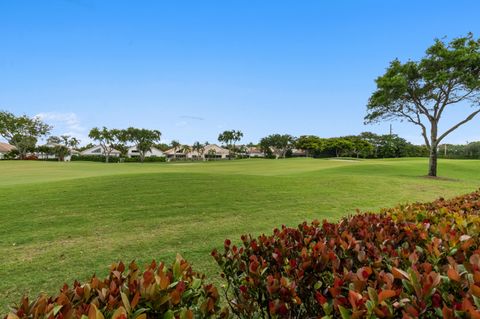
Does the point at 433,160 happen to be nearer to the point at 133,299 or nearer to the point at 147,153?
the point at 133,299

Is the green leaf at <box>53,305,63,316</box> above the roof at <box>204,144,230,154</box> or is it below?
below

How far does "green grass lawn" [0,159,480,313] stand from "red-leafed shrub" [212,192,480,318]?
2.07m

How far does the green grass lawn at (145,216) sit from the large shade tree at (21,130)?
67685mm

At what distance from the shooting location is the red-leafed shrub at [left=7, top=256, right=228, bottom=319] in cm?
162

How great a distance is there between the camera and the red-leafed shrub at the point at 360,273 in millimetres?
1676

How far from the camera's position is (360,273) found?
1.92 m

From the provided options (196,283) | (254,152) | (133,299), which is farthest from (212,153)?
(133,299)

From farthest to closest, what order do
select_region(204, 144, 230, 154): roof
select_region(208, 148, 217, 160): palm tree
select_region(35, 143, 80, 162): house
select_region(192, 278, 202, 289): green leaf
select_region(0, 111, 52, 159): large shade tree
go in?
select_region(204, 144, 230, 154): roof → select_region(208, 148, 217, 160): palm tree → select_region(35, 143, 80, 162): house → select_region(0, 111, 52, 159): large shade tree → select_region(192, 278, 202, 289): green leaf

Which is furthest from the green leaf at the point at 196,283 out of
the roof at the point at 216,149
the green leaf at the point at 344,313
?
the roof at the point at 216,149

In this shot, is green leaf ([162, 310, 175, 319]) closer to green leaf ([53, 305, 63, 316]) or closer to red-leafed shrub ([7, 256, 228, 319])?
red-leafed shrub ([7, 256, 228, 319])

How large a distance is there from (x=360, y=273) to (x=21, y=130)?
8065 centimetres

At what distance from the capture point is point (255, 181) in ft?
42.4

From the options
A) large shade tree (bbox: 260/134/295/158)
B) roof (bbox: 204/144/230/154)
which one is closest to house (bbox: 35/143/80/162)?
roof (bbox: 204/144/230/154)

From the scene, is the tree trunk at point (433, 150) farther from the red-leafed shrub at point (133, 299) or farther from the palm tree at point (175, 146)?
the palm tree at point (175, 146)
